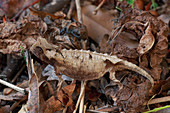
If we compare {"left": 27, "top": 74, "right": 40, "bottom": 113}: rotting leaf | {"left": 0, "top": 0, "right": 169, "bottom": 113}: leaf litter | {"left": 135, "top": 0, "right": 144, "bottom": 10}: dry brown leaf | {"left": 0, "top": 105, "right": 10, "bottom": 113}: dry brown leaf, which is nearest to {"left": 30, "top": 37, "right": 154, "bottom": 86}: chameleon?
{"left": 0, "top": 0, "right": 169, "bottom": 113}: leaf litter

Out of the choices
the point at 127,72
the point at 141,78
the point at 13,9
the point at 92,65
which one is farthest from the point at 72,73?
the point at 13,9

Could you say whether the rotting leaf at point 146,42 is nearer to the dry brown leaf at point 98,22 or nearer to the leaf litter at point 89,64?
the leaf litter at point 89,64

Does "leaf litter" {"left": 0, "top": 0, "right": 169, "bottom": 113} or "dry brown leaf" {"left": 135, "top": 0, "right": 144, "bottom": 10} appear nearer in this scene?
"leaf litter" {"left": 0, "top": 0, "right": 169, "bottom": 113}

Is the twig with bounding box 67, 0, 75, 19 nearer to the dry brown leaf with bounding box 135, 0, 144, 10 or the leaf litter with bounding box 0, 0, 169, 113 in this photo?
Answer: the leaf litter with bounding box 0, 0, 169, 113

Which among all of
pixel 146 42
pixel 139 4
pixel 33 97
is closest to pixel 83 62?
pixel 33 97

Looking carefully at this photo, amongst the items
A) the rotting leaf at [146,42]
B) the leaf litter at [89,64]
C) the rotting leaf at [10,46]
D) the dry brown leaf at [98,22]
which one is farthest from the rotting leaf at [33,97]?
the rotting leaf at [146,42]

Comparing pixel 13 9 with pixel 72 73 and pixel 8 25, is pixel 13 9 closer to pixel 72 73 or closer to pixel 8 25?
pixel 8 25

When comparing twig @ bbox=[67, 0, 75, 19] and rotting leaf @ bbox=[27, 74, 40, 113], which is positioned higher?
twig @ bbox=[67, 0, 75, 19]
